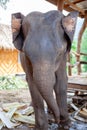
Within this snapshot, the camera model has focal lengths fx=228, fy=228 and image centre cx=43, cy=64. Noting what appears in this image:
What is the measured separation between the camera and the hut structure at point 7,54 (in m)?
10.9

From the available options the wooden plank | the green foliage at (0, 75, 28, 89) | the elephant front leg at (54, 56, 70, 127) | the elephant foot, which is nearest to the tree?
the green foliage at (0, 75, 28, 89)

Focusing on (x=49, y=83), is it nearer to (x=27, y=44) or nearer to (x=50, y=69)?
(x=50, y=69)

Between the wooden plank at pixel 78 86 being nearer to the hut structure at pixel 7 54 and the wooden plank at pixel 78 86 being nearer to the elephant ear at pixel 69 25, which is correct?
the elephant ear at pixel 69 25

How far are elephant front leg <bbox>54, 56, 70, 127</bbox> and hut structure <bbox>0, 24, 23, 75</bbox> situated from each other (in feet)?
26.9

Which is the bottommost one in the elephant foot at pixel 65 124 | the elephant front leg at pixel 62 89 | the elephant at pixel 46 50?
the elephant foot at pixel 65 124

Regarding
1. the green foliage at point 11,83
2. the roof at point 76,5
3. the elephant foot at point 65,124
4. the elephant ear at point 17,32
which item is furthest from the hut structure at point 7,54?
the elephant ear at point 17,32

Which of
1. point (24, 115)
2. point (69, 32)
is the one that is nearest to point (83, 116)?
point (24, 115)

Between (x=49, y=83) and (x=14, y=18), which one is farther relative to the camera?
(x=14, y=18)

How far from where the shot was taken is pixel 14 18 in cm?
228

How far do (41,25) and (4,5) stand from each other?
3.97 m

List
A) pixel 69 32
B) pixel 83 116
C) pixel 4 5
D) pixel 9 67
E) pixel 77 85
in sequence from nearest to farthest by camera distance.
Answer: pixel 69 32 → pixel 83 116 → pixel 77 85 → pixel 4 5 → pixel 9 67

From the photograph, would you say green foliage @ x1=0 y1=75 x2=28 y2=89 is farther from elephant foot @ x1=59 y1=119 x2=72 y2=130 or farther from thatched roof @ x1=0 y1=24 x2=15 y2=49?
elephant foot @ x1=59 y1=119 x2=72 y2=130

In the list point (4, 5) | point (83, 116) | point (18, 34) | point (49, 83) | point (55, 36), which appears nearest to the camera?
point (49, 83)

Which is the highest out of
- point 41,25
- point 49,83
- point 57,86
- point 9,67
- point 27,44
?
point 41,25
